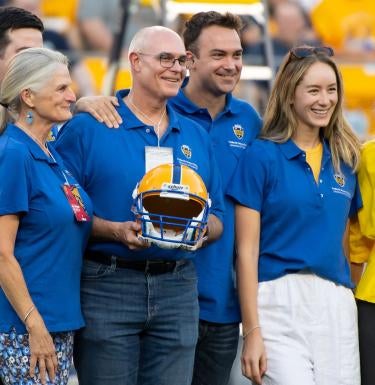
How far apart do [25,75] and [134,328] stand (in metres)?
1.09

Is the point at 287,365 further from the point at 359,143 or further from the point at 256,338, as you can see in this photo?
the point at 359,143

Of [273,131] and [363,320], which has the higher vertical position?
[273,131]

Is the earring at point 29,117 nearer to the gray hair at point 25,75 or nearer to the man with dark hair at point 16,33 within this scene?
the gray hair at point 25,75

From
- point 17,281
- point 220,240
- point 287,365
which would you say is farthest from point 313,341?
point 17,281

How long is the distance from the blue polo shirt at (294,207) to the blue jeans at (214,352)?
34 centimetres

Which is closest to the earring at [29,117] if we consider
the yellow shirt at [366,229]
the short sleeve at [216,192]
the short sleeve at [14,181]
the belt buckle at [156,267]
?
the short sleeve at [14,181]

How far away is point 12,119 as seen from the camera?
4578mm

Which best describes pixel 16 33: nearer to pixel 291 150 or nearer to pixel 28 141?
pixel 28 141

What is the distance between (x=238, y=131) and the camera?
5.31m

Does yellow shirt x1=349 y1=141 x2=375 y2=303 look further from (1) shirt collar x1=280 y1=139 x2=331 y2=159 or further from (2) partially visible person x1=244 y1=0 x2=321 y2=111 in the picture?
(2) partially visible person x1=244 y1=0 x2=321 y2=111

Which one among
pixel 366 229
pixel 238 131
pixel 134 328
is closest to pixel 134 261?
pixel 134 328

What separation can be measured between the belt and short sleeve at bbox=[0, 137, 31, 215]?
0.52 metres

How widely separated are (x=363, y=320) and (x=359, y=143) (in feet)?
2.54

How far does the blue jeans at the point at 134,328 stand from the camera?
4.68 metres
